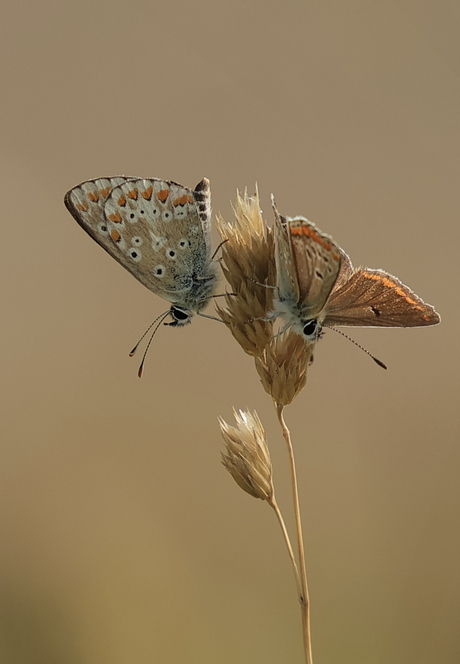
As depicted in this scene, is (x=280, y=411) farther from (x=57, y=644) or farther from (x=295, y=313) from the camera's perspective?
(x=57, y=644)

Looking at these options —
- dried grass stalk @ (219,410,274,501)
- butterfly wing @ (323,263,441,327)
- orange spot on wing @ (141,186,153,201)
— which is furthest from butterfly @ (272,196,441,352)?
orange spot on wing @ (141,186,153,201)

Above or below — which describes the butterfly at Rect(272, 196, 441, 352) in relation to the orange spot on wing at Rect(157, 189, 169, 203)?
below

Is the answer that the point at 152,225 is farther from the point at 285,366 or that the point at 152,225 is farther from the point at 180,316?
the point at 285,366

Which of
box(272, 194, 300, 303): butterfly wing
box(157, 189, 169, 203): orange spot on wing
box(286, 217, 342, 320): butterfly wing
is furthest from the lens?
box(157, 189, 169, 203): orange spot on wing

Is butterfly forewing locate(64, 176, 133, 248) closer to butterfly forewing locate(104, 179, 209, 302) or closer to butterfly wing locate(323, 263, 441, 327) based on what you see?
butterfly forewing locate(104, 179, 209, 302)

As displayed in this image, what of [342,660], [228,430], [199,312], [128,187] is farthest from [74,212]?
[342,660]

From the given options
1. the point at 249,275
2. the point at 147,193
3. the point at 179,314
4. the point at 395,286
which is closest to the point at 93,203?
the point at 147,193

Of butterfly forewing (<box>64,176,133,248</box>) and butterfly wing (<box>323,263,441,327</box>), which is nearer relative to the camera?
butterfly wing (<box>323,263,441,327</box>)

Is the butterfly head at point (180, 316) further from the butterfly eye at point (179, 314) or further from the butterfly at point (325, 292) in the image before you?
the butterfly at point (325, 292)
